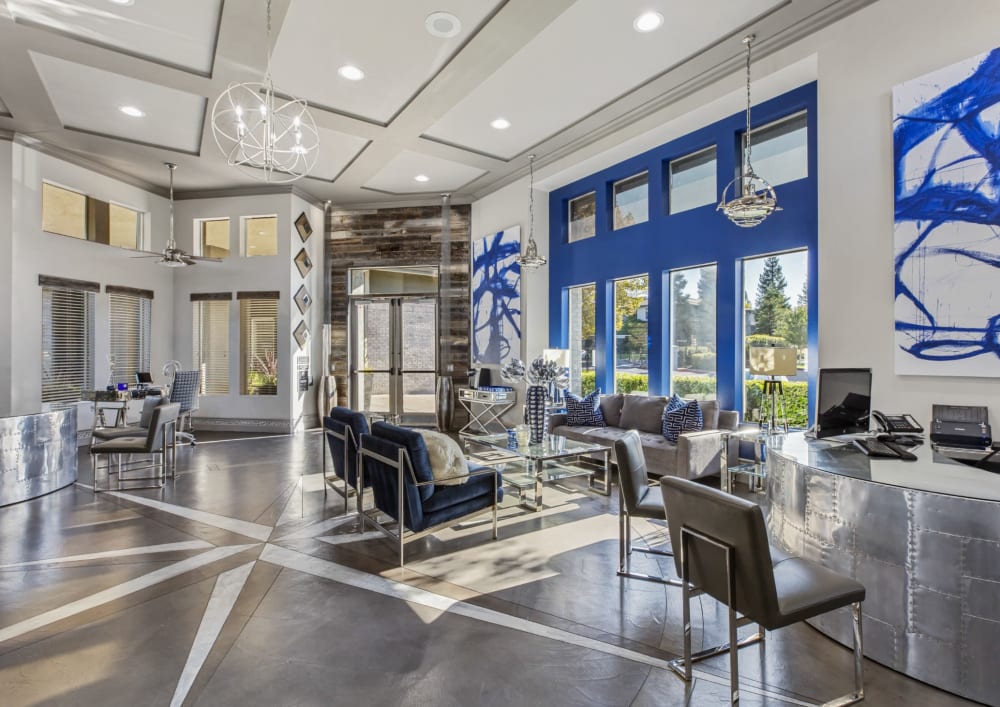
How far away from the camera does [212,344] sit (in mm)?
8852

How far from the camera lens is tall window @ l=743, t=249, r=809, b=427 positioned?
497cm

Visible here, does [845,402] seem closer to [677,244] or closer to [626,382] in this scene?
[677,244]

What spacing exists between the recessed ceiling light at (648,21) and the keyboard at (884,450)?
3.38m

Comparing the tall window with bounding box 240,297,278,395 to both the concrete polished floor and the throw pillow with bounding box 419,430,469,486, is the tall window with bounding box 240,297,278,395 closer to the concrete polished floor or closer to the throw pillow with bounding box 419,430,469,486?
the concrete polished floor

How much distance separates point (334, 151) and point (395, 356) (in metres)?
3.80

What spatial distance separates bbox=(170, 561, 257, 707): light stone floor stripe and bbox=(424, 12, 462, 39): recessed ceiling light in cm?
427

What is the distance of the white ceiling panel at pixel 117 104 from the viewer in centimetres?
509

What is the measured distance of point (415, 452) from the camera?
3.41m

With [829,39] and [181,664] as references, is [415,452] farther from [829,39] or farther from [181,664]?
[829,39]

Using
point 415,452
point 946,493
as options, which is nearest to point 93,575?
point 415,452

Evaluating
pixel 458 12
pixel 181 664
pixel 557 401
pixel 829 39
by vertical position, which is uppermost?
pixel 458 12

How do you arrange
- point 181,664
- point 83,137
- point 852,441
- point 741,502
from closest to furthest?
point 741,502 < point 181,664 < point 852,441 < point 83,137

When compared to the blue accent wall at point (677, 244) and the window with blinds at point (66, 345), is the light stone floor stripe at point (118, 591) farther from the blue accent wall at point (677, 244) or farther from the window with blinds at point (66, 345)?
the blue accent wall at point (677, 244)

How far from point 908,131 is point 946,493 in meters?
2.73
